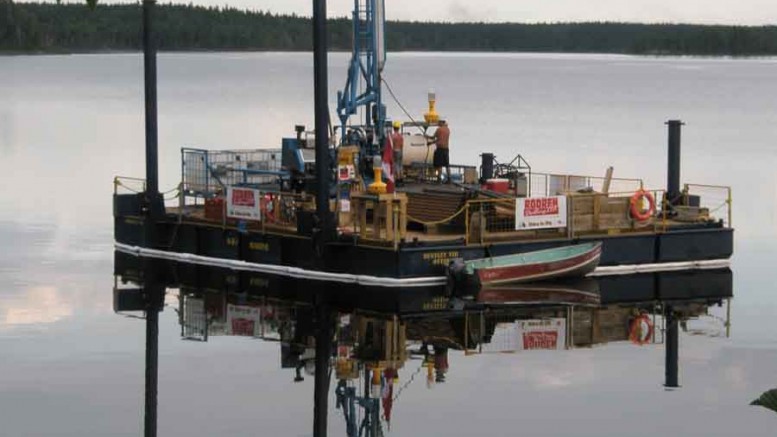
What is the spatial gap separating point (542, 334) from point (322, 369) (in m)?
4.36

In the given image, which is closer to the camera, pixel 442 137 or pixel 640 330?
pixel 640 330

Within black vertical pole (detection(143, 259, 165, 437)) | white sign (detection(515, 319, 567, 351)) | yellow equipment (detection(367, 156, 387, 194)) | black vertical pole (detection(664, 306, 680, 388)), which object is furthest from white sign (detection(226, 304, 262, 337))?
black vertical pole (detection(664, 306, 680, 388))

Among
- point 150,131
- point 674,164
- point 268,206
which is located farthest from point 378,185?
point 674,164

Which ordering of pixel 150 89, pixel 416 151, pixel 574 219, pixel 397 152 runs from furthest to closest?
pixel 416 151
pixel 397 152
pixel 150 89
pixel 574 219

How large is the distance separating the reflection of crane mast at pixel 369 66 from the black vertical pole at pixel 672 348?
30.3ft

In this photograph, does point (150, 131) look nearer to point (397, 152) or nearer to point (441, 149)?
point (397, 152)

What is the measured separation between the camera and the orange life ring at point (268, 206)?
36.4m

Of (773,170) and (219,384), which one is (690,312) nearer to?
(219,384)

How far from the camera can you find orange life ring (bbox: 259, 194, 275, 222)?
36438 millimetres

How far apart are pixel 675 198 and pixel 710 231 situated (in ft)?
5.84

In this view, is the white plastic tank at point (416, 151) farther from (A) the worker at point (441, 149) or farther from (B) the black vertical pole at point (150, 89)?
(B) the black vertical pole at point (150, 89)

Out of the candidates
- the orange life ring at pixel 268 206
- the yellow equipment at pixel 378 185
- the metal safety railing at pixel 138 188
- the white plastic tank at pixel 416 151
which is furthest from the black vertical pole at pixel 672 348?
the metal safety railing at pixel 138 188

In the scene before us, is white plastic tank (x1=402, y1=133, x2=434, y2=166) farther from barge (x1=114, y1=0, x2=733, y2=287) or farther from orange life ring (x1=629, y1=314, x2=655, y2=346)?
orange life ring (x1=629, y1=314, x2=655, y2=346)

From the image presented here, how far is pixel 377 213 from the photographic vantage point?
113 feet
